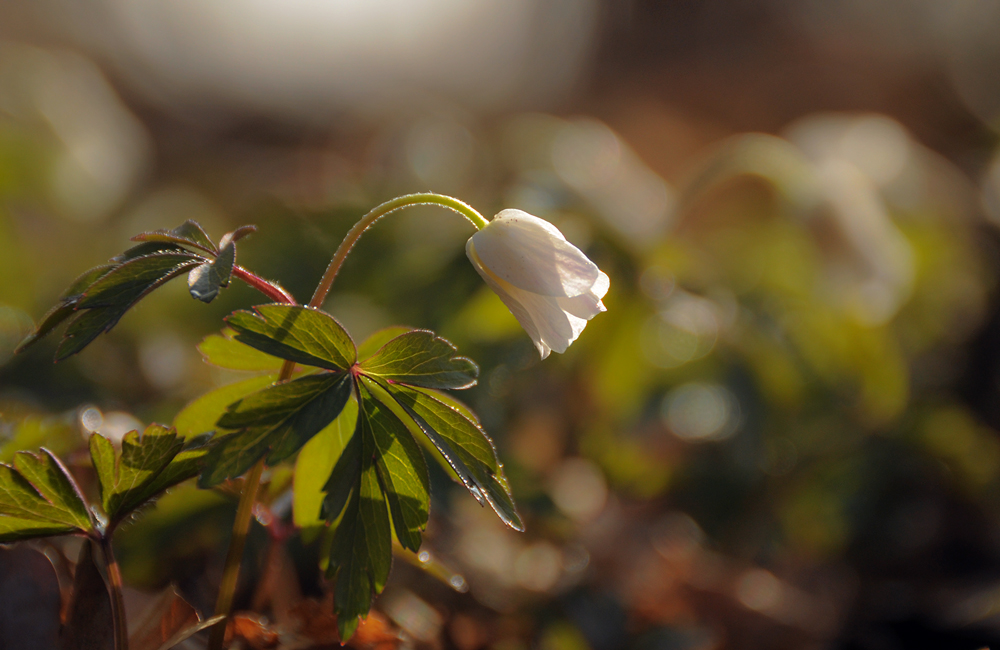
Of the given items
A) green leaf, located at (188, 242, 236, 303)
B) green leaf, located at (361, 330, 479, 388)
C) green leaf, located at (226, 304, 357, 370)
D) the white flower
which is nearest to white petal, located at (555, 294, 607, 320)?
the white flower

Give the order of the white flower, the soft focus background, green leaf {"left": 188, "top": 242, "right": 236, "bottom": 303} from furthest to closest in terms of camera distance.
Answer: the soft focus background → the white flower → green leaf {"left": 188, "top": 242, "right": 236, "bottom": 303}

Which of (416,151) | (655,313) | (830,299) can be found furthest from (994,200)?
(416,151)

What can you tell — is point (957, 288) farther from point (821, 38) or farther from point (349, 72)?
point (349, 72)

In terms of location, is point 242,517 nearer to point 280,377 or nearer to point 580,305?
point 280,377

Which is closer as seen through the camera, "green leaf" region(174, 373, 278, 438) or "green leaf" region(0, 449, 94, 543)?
"green leaf" region(0, 449, 94, 543)

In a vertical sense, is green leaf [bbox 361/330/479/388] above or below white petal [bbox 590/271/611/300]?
below

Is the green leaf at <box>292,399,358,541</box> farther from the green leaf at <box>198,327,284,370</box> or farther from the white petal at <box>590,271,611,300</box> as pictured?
the white petal at <box>590,271,611,300</box>
